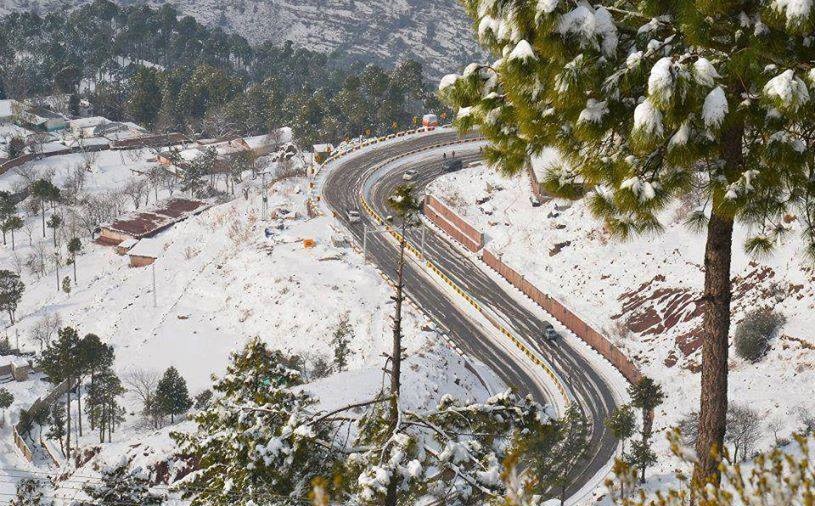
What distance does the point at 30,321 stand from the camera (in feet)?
248

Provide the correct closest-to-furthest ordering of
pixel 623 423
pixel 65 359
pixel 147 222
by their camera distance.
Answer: pixel 623 423 → pixel 65 359 → pixel 147 222

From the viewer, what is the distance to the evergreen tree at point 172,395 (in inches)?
2060

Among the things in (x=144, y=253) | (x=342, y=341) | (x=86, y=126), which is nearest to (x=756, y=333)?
(x=342, y=341)

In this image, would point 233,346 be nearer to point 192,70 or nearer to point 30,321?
point 30,321

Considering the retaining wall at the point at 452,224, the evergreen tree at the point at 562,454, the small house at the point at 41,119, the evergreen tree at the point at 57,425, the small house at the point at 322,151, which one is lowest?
the evergreen tree at the point at 57,425

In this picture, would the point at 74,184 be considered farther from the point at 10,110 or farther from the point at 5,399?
the point at 5,399

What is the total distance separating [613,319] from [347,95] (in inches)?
2582

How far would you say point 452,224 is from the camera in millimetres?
70250

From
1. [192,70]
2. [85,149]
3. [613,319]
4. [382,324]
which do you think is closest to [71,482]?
[382,324]

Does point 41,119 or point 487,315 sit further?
point 41,119

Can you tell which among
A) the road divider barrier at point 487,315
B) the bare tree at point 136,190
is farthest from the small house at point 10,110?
the road divider barrier at point 487,315

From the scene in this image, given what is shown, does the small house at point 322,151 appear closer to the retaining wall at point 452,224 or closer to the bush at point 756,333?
the retaining wall at point 452,224

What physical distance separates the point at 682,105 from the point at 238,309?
59.0m

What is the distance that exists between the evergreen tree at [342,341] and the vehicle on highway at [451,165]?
86.3 feet
